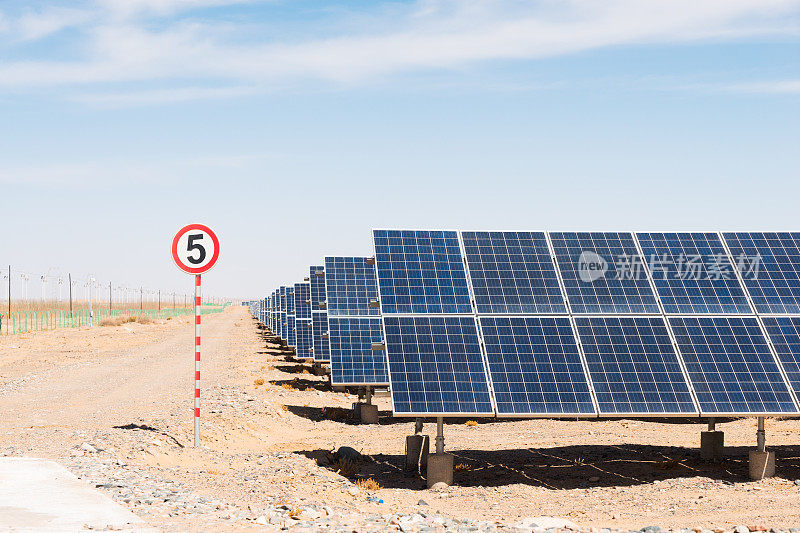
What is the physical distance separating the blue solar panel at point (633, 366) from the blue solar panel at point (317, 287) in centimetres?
1736

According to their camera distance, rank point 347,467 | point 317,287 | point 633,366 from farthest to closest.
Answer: point 317,287 < point 347,467 < point 633,366

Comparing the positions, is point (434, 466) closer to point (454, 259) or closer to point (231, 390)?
point (454, 259)

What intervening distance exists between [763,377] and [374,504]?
22.5ft

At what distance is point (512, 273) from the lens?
50.5ft

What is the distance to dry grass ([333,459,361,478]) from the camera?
579 inches

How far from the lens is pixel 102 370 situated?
111ft

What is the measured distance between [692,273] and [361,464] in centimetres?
729

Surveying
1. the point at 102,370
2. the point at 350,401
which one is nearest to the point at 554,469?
the point at 350,401

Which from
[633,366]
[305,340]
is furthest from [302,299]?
[633,366]

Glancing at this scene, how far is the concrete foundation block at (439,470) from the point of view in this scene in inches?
533

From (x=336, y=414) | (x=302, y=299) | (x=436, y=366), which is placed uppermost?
(x=302, y=299)

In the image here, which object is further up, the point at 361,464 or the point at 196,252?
the point at 196,252

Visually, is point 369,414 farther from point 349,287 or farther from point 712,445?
point 712,445

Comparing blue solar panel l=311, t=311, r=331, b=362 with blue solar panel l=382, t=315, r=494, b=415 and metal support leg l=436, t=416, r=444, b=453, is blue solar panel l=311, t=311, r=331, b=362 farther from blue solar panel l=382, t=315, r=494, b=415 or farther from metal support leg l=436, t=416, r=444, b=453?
metal support leg l=436, t=416, r=444, b=453
